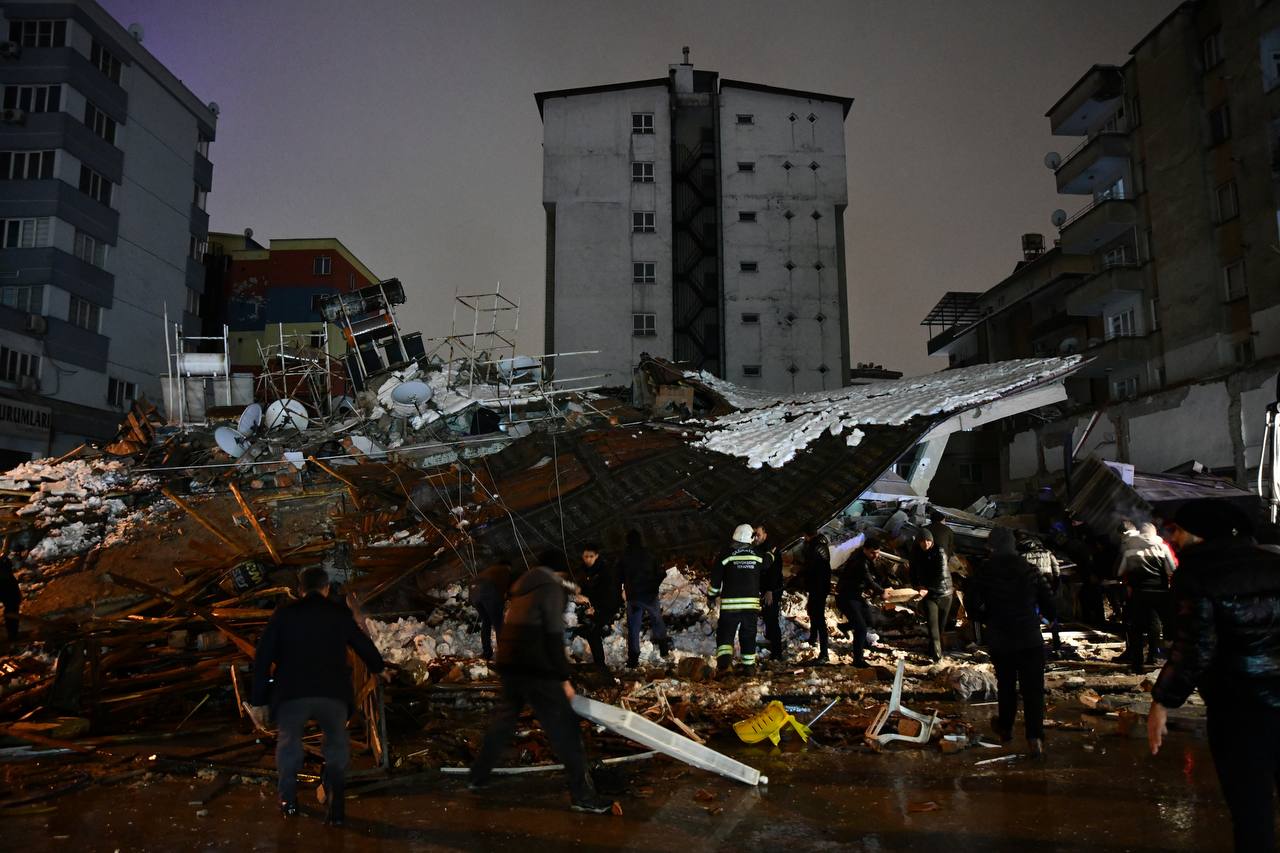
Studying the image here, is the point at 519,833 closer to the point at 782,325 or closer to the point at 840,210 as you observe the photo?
the point at 782,325

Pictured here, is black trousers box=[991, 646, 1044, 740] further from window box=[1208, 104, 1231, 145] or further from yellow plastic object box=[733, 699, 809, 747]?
window box=[1208, 104, 1231, 145]

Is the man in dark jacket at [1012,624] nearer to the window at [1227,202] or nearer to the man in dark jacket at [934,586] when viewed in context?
the man in dark jacket at [934,586]

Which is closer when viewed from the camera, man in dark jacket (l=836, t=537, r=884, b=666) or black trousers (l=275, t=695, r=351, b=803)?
black trousers (l=275, t=695, r=351, b=803)

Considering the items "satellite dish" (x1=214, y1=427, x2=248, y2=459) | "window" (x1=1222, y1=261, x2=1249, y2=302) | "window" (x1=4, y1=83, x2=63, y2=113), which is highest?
"window" (x1=4, y1=83, x2=63, y2=113)

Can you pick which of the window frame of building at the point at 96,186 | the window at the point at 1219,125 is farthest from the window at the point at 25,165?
the window at the point at 1219,125

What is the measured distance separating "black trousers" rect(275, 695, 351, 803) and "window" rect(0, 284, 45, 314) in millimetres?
31308

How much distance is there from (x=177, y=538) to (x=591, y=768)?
1021 cm

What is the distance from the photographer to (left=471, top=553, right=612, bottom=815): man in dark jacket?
4.77m

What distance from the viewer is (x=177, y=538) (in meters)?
12.6

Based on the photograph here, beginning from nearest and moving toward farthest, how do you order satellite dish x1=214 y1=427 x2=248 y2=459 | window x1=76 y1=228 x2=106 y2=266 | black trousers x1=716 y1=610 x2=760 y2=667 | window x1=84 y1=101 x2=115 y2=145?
1. black trousers x1=716 y1=610 x2=760 y2=667
2. satellite dish x1=214 y1=427 x2=248 y2=459
3. window x1=76 y1=228 x2=106 y2=266
4. window x1=84 y1=101 x2=115 y2=145

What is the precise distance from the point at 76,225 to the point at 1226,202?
39313 mm

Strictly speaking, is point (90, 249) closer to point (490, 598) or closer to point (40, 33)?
point (40, 33)

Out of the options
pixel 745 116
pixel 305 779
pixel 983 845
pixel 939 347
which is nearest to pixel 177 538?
pixel 305 779

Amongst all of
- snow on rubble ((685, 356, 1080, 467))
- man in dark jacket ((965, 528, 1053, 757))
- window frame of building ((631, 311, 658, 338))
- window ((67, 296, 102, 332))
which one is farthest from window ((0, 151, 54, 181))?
man in dark jacket ((965, 528, 1053, 757))
